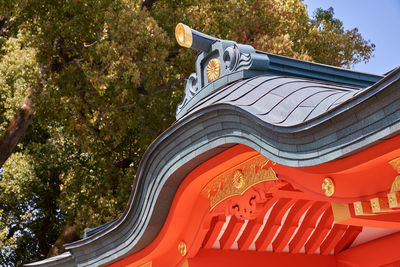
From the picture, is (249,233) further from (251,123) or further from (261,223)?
(251,123)

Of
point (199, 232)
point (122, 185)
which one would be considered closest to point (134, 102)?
point (122, 185)

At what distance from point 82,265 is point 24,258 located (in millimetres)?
10486

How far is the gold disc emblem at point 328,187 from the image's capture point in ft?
9.63

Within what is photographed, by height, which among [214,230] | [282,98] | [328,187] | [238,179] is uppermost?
[282,98]

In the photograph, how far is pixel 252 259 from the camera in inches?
186

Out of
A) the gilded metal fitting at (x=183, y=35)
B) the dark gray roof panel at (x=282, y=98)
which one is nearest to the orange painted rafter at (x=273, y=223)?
the dark gray roof panel at (x=282, y=98)

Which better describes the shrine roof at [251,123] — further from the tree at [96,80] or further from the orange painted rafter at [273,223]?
the tree at [96,80]

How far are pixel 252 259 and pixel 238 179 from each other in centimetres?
135

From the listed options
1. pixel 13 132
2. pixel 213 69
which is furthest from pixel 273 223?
pixel 13 132

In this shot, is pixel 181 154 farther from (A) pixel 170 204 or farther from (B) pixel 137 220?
(B) pixel 137 220

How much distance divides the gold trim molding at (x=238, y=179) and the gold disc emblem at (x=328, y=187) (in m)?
0.46

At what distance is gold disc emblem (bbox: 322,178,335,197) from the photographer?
2.94 metres

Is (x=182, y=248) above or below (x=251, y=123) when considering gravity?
below

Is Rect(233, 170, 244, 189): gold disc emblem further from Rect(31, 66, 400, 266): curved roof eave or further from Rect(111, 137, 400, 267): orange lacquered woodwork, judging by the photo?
Rect(31, 66, 400, 266): curved roof eave
